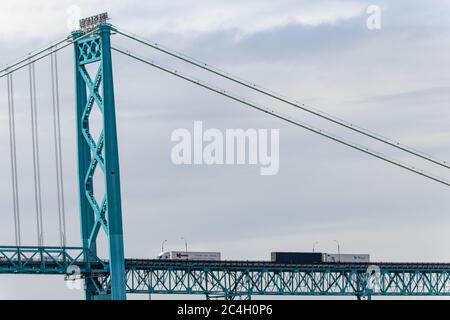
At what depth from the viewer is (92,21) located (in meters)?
156

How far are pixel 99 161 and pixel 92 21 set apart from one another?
631 inches

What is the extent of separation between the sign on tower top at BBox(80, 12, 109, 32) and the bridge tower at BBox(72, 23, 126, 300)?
0.74 meters

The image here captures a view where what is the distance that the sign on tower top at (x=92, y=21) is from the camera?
154 m

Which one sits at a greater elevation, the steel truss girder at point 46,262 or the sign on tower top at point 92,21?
the sign on tower top at point 92,21

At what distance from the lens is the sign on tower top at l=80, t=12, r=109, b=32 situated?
154m

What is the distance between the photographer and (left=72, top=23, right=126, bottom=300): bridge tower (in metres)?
147

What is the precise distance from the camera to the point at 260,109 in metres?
154

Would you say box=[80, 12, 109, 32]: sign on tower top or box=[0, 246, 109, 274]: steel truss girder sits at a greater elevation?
box=[80, 12, 109, 32]: sign on tower top

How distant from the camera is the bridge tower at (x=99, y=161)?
14712 centimetres

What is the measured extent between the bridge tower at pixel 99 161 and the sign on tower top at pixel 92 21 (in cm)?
74
